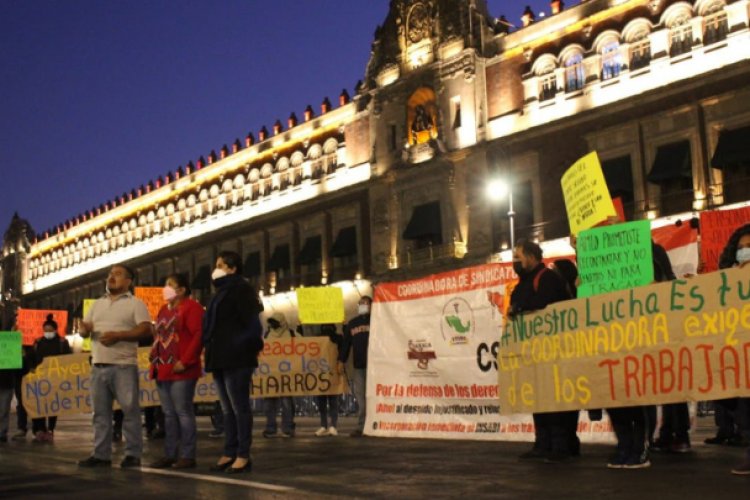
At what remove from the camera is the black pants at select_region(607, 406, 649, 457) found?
7.24m

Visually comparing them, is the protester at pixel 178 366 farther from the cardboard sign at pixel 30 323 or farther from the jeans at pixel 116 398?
the cardboard sign at pixel 30 323

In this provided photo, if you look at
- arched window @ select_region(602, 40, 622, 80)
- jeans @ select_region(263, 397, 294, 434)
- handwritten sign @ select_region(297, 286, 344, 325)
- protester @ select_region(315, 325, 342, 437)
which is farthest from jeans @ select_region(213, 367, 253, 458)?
arched window @ select_region(602, 40, 622, 80)

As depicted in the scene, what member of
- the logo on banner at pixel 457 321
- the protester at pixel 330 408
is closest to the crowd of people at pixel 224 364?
the logo on banner at pixel 457 321

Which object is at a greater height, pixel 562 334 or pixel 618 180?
pixel 618 180

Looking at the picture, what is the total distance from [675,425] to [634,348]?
1.77 m

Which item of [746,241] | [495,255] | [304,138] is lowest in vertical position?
[746,241]

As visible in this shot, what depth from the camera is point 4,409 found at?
14164 millimetres

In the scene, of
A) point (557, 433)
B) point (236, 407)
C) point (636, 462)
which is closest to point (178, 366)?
point (236, 407)

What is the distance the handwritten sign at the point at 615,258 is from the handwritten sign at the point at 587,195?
191 millimetres

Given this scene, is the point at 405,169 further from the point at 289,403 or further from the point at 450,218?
the point at 289,403

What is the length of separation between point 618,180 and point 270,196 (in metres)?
21.1

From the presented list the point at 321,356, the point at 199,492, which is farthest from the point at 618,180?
the point at 199,492

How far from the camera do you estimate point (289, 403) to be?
1366cm

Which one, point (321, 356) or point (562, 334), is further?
point (321, 356)
